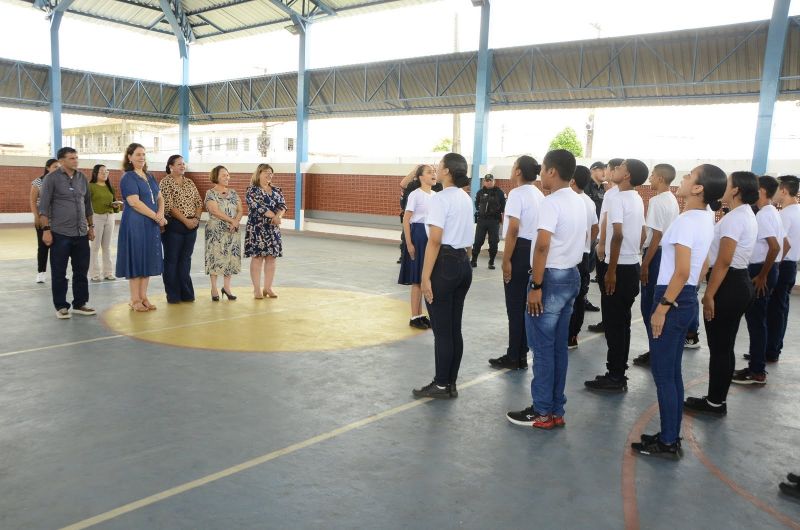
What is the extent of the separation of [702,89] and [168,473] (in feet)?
41.7

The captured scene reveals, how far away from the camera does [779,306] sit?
17.1 feet

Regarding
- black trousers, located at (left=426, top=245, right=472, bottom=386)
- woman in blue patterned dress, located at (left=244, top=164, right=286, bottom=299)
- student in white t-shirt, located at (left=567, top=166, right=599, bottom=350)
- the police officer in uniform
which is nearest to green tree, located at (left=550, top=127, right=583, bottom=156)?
the police officer in uniform

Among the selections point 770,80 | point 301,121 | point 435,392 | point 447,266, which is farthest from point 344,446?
point 301,121

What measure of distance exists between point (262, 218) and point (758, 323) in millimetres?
5135

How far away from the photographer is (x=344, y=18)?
56.0 feet

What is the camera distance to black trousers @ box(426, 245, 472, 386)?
4000 mm

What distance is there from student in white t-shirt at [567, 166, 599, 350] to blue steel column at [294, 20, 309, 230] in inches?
517

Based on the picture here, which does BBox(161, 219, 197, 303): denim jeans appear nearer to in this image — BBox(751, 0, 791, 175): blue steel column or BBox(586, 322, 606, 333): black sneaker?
BBox(586, 322, 606, 333): black sneaker

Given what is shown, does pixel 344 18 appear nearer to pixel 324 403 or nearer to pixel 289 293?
pixel 289 293

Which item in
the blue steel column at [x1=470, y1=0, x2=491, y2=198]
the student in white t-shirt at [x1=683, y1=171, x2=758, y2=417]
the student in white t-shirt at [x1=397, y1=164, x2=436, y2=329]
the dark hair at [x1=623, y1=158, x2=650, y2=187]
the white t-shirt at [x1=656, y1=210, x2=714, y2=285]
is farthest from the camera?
the blue steel column at [x1=470, y1=0, x2=491, y2=198]

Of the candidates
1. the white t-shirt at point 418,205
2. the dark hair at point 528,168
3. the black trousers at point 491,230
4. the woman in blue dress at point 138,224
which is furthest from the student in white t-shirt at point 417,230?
the black trousers at point 491,230

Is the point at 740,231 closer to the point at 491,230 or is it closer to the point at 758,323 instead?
the point at 758,323

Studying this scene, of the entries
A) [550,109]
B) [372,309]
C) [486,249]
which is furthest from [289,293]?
[550,109]

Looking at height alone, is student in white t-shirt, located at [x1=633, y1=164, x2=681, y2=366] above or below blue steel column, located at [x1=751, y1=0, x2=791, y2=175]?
below
